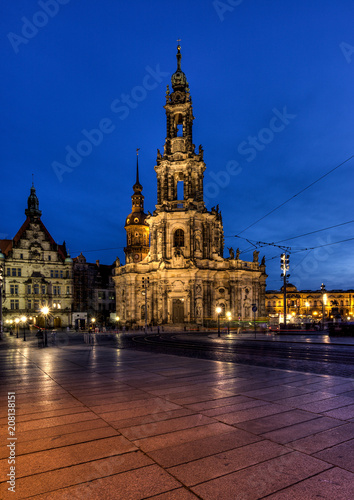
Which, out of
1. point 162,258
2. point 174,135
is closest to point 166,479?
point 162,258

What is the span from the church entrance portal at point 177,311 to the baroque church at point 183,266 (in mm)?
162

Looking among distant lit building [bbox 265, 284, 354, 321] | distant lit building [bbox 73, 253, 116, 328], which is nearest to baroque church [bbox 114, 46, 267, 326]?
distant lit building [bbox 73, 253, 116, 328]

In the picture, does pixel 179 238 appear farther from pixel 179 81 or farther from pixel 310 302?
pixel 310 302

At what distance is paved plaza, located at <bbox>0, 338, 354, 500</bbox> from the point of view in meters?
4.61

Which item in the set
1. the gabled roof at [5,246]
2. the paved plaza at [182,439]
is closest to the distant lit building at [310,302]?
the gabled roof at [5,246]

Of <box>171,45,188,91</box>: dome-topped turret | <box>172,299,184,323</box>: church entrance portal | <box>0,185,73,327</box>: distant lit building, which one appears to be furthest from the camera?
<box>171,45,188,91</box>: dome-topped turret

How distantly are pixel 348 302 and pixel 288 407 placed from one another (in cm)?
14276

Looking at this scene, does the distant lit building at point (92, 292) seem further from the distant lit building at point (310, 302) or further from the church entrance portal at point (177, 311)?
the distant lit building at point (310, 302)

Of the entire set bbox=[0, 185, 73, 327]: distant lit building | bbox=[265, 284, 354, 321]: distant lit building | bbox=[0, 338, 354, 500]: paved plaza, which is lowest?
bbox=[265, 284, 354, 321]: distant lit building

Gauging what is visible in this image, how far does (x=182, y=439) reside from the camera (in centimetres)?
625

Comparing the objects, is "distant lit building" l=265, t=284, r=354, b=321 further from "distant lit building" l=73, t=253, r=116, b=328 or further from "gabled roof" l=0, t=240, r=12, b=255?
"gabled roof" l=0, t=240, r=12, b=255

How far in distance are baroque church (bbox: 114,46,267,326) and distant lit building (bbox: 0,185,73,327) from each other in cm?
1278

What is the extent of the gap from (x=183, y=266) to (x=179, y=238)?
5771 mm

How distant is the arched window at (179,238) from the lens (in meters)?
63.6
